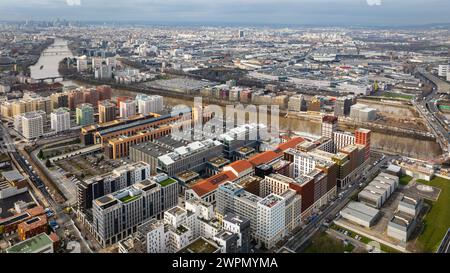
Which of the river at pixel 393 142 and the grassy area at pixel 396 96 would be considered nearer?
the river at pixel 393 142

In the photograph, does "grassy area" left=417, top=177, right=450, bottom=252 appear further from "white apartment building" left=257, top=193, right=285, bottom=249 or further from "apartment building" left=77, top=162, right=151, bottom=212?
"apartment building" left=77, top=162, right=151, bottom=212

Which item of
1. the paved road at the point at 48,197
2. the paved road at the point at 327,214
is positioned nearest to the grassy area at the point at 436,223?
the paved road at the point at 327,214

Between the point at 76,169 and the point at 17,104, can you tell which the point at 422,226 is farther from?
the point at 17,104

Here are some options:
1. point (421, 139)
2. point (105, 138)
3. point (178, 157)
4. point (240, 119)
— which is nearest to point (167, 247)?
point (178, 157)

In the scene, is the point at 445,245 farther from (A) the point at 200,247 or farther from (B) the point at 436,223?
(A) the point at 200,247

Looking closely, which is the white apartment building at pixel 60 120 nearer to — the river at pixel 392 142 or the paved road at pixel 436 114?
the river at pixel 392 142

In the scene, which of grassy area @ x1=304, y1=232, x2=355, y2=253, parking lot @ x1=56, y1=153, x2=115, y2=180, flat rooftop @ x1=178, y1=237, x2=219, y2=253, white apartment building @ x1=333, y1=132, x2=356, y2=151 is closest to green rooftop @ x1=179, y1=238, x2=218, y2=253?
flat rooftop @ x1=178, y1=237, x2=219, y2=253

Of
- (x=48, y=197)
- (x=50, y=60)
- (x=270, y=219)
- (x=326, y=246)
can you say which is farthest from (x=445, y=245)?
(x=50, y=60)
